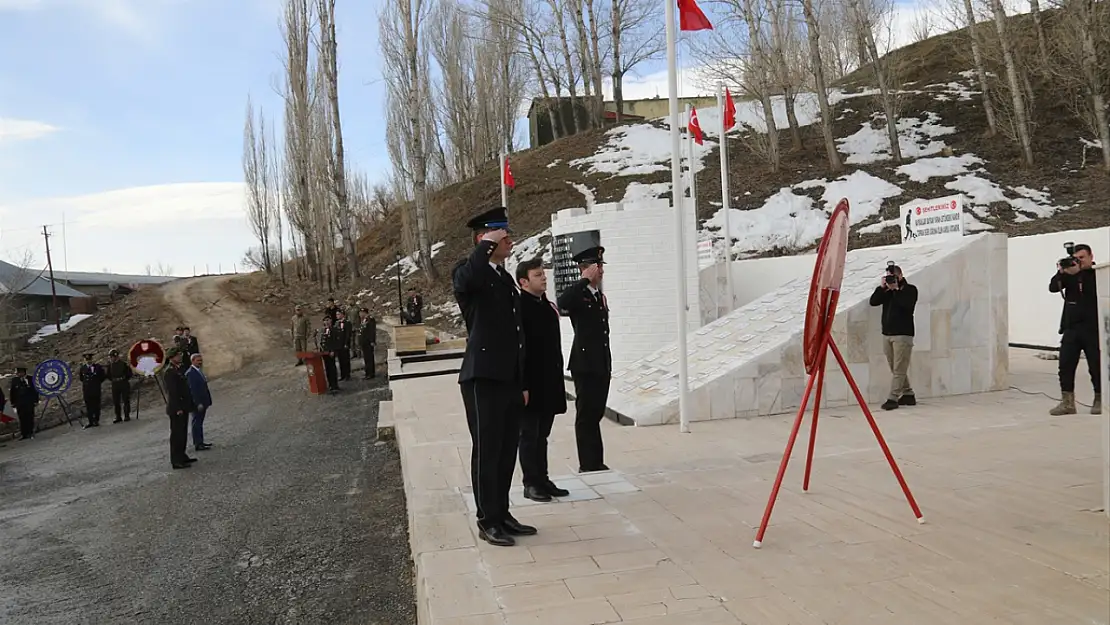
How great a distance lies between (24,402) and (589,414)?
15.0 meters

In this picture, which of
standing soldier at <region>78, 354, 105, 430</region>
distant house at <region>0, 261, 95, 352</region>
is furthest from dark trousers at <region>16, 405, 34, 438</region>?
distant house at <region>0, 261, 95, 352</region>

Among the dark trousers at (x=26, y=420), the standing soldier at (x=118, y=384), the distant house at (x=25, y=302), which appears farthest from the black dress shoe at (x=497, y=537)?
the distant house at (x=25, y=302)

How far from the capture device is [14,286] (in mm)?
41219

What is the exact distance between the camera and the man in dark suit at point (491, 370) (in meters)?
4.23

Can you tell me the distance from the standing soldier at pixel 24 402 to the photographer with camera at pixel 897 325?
53.7ft

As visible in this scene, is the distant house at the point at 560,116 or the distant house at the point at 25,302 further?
the distant house at the point at 560,116

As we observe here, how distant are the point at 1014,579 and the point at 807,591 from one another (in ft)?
3.04

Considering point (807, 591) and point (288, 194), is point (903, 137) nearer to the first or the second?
point (807, 591)

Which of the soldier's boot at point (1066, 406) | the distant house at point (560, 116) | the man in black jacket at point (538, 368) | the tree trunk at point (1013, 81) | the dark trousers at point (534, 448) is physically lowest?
the soldier's boot at point (1066, 406)

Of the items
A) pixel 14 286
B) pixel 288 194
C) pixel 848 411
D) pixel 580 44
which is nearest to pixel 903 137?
pixel 580 44

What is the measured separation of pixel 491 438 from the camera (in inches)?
168

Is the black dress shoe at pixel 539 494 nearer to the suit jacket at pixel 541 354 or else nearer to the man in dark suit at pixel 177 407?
the suit jacket at pixel 541 354

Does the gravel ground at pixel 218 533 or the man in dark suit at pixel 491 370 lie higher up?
the man in dark suit at pixel 491 370

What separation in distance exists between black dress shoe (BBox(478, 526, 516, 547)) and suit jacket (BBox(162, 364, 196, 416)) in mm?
7269
